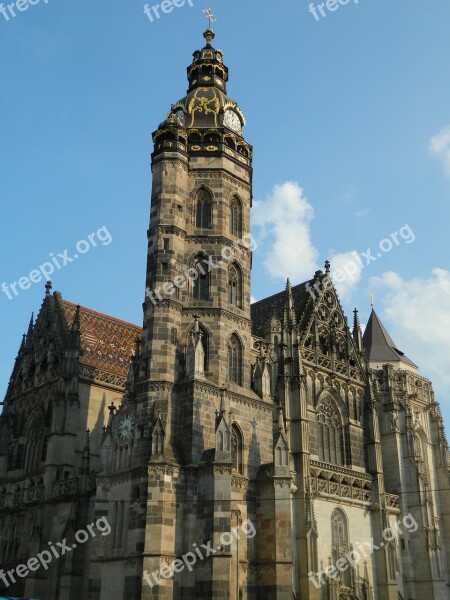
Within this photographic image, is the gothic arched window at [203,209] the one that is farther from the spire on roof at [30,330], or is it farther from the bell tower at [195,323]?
the spire on roof at [30,330]

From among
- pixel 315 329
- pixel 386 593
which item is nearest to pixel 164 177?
pixel 315 329

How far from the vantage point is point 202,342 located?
118 feet

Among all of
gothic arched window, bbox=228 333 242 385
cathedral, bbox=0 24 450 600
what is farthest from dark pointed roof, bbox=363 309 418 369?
gothic arched window, bbox=228 333 242 385

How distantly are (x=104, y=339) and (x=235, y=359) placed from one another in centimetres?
1465

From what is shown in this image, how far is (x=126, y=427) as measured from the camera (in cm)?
3509

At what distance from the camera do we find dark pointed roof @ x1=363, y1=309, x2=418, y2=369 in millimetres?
57625

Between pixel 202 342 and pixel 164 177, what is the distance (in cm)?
883

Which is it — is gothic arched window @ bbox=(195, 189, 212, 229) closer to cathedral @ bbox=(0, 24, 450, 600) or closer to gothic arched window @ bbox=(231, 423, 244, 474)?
cathedral @ bbox=(0, 24, 450, 600)

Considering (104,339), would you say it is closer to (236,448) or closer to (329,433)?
(329,433)

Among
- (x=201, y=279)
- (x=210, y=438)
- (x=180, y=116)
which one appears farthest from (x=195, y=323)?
(x=180, y=116)

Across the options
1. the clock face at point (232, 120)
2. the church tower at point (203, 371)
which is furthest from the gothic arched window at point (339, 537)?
the clock face at point (232, 120)

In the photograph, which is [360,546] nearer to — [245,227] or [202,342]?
[202,342]

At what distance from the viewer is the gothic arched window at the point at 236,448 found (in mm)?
34750

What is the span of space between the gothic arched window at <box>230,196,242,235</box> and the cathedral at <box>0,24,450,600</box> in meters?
0.11
